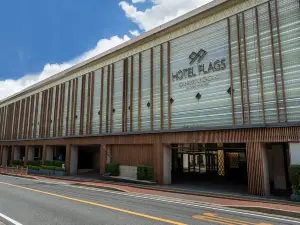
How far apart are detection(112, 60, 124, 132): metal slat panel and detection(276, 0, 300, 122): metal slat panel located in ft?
47.6

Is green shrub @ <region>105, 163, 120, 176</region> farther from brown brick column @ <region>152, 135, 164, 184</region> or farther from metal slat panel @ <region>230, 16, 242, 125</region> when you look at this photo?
metal slat panel @ <region>230, 16, 242, 125</region>

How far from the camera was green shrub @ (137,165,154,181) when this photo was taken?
64.3 ft

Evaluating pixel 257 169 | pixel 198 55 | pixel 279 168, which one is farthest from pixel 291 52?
pixel 279 168

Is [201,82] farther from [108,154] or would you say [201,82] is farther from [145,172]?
[108,154]

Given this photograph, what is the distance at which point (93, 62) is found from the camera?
2816cm

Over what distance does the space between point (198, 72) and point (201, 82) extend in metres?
0.88

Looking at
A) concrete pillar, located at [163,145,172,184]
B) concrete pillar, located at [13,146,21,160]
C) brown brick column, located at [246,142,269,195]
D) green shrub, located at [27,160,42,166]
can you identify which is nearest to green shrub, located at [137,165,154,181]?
concrete pillar, located at [163,145,172,184]

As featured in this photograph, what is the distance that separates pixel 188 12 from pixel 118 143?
1313 cm

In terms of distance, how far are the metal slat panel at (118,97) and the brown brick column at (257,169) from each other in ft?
42.0

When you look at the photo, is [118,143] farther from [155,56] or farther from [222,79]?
[222,79]

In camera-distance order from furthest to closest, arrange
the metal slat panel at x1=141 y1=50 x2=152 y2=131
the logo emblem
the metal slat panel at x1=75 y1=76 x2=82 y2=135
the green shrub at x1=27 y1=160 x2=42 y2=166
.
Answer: the green shrub at x1=27 y1=160 x2=42 y2=166 → the metal slat panel at x1=75 y1=76 x2=82 y2=135 → the metal slat panel at x1=141 y1=50 x2=152 y2=131 → the logo emblem

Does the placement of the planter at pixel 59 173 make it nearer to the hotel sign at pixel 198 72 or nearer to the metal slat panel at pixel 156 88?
the metal slat panel at pixel 156 88

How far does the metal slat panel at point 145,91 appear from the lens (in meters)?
21.5

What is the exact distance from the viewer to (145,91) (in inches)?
867
